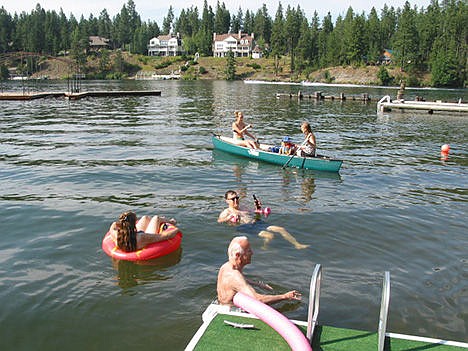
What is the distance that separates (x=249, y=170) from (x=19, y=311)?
12.5 meters

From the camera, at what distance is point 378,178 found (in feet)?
61.1

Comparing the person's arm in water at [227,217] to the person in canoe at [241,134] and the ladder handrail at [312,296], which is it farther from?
the person in canoe at [241,134]

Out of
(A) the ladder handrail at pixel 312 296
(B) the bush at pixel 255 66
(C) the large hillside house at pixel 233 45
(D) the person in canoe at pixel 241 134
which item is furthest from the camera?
(C) the large hillside house at pixel 233 45

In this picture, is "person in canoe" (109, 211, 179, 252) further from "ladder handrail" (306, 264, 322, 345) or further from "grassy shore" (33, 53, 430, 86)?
"grassy shore" (33, 53, 430, 86)

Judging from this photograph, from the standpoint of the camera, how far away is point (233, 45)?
174 meters

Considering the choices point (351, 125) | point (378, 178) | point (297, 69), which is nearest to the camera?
point (378, 178)

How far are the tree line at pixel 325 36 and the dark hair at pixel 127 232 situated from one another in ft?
345

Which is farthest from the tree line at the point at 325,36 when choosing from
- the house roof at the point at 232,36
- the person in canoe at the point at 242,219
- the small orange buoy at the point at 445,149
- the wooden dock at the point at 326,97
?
the person in canoe at the point at 242,219

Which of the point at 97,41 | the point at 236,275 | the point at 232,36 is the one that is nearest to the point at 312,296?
the point at 236,275

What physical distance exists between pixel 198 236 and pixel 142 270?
232 cm

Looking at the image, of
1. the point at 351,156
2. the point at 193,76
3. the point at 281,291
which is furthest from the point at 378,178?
the point at 193,76

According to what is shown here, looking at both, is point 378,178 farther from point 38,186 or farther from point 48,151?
point 48,151

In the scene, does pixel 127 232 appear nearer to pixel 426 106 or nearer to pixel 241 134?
pixel 241 134

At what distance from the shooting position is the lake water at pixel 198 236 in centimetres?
833
